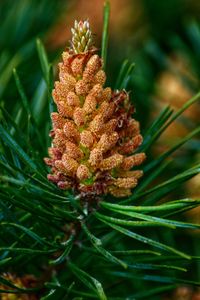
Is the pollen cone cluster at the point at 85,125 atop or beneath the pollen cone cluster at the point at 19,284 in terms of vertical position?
atop

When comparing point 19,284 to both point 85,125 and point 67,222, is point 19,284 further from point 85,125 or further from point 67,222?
point 85,125

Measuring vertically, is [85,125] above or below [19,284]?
above

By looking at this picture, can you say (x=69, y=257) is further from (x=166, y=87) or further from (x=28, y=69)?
(x=166, y=87)

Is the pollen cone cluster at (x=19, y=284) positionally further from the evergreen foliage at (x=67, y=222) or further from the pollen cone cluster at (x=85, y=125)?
the pollen cone cluster at (x=85, y=125)

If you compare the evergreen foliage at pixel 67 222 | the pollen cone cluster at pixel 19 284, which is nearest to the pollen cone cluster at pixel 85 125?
the evergreen foliage at pixel 67 222

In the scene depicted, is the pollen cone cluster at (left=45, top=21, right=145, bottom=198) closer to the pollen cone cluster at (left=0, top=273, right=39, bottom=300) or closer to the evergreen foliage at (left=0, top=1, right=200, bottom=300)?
the evergreen foliage at (left=0, top=1, right=200, bottom=300)

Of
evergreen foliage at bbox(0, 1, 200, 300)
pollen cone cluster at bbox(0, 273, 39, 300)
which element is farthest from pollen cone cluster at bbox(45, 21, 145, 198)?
pollen cone cluster at bbox(0, 273, 39, 300)

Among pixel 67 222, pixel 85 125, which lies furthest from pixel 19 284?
pixel 85 125

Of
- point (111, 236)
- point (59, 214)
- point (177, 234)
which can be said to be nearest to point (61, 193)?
point (59, 214)

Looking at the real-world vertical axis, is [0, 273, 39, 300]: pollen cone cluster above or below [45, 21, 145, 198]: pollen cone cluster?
below
